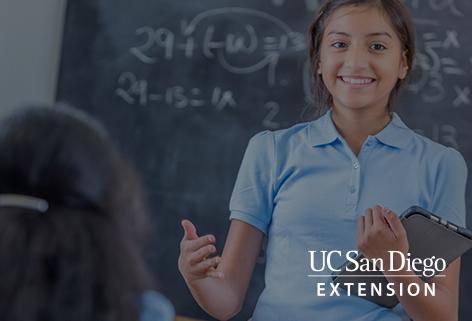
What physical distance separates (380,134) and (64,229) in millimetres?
664

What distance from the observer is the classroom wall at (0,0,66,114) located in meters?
2.34

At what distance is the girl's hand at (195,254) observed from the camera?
0.99 meters

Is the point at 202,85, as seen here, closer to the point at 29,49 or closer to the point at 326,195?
the point at 29,49

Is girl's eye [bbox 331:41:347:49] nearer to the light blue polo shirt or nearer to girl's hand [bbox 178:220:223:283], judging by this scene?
the light blue polo shirt

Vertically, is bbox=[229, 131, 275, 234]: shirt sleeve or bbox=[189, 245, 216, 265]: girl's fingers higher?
bbox=[229, 131, 275, 234]: shirt sleeve

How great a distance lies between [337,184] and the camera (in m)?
1.09

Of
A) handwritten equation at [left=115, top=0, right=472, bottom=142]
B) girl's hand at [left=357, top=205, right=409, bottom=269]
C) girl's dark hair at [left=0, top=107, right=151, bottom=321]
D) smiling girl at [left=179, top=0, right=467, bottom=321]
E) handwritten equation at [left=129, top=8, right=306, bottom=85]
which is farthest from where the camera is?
handwritten equation at [left=129, top=8, right=306, bottom=85]

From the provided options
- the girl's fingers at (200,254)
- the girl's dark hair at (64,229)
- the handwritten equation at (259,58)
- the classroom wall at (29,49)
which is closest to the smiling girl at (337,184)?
the girl's fingers at (200,254)

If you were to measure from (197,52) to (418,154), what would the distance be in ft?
3.73

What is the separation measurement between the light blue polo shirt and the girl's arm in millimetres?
30

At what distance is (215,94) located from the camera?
2.09m

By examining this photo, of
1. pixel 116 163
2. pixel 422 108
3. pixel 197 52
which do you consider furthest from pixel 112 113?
pixel 116 163

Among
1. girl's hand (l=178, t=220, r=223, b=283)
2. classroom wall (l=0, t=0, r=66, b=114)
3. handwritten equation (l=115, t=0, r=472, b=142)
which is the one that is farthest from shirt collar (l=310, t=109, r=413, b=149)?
classroom wall (l=0, t=0, r=66, b=114)

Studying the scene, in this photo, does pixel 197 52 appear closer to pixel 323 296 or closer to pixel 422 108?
pixel 422 108
